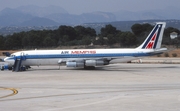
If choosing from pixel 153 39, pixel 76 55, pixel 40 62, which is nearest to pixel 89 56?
pixel 76 55

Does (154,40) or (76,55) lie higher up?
(154,40)

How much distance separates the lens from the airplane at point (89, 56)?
183 feet

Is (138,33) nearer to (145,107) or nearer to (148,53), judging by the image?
(148,53)

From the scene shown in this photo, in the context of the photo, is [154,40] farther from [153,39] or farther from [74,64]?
[74,64]

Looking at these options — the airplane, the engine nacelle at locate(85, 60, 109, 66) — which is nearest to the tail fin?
the airplane

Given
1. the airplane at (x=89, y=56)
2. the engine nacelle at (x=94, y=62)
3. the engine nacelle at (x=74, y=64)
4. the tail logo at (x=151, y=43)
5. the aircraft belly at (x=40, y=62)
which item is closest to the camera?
the engine nacelle at (x=94, y=62)

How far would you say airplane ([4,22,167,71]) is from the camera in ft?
183

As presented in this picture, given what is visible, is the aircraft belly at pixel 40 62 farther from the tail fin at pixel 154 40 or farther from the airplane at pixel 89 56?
the tail fin at pixel 154 40

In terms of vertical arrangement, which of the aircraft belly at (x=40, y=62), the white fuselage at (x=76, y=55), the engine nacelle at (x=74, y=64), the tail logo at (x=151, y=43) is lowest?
the engine nacelle at (x=74, y=64)

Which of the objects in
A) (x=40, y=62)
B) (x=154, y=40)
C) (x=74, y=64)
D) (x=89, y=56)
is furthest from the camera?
(x=40, y=62)

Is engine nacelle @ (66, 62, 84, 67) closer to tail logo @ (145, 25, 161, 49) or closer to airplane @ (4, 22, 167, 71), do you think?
airplane @ (4, 22, 167, 71)

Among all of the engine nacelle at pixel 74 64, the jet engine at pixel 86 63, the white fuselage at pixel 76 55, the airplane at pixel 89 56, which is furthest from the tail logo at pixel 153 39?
the engine nacelle at pixel 74 64

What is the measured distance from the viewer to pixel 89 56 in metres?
56.6

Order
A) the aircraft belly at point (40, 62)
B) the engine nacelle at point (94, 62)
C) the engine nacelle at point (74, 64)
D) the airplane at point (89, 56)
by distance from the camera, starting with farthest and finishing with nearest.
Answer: the aircraft belly at point (40, 62) → the airplane at point (89, 56) → the engine nacelle at point (74, 64) → the engine nacelle at point (94, 62)
